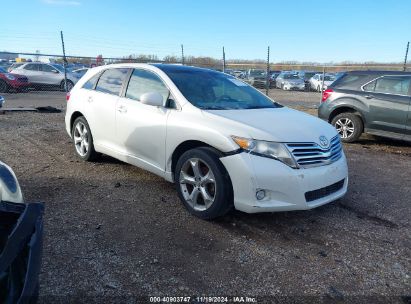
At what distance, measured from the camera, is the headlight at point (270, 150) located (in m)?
3.43

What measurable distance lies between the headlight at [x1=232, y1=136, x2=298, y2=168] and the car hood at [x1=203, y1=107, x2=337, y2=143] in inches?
1.9

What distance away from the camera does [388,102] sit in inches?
299

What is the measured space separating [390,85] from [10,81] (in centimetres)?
1592

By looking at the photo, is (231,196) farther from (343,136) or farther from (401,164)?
(343,136)

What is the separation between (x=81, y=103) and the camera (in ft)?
18.1

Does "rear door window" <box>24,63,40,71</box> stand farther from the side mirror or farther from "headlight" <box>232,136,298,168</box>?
"headlight" <box>232,136,298,168</box>

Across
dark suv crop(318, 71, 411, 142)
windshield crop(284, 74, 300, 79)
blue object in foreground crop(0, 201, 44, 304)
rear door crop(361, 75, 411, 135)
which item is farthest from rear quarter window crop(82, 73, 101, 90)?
windshield crop(284, 74, 300, 79)

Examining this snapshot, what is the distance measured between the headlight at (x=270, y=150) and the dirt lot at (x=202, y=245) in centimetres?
76

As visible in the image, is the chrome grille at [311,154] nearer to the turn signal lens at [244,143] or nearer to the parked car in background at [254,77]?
the turn signal lens at [244,143]

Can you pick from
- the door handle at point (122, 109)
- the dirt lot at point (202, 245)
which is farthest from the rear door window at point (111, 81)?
the dirt lot at point (202, 245)

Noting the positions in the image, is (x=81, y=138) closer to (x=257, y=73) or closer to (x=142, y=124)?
(x=142, y=124)

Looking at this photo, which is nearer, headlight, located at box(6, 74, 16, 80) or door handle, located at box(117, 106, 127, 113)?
door handle, located at box(117, 106, 127, 113)

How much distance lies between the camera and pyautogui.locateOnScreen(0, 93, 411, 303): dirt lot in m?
2.75

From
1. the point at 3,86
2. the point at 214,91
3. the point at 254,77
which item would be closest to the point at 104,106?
the point at 214,91
